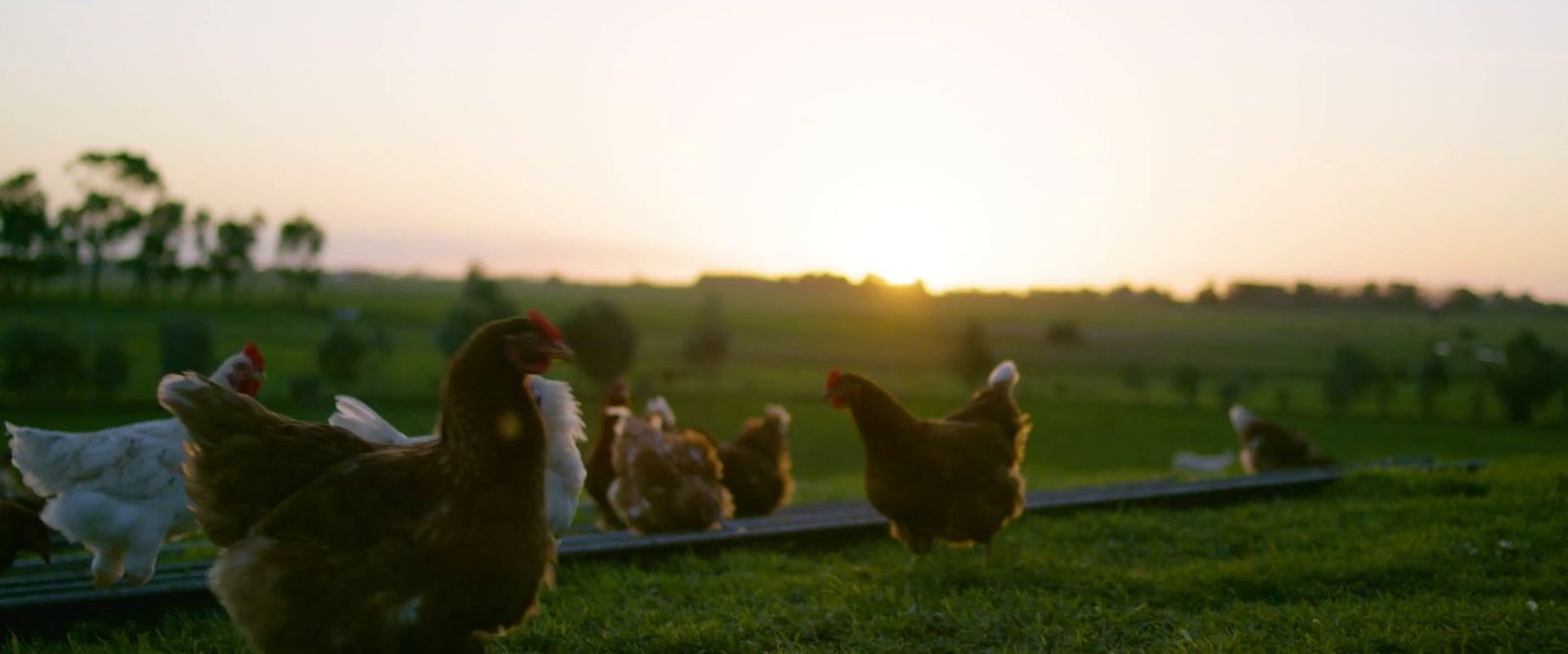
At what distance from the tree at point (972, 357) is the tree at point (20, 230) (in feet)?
135

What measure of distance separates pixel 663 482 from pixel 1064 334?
2251 inches

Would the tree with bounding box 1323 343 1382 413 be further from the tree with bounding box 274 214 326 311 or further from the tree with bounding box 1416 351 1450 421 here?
the tree with bounding box 274 214 326 311

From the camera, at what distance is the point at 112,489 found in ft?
21.5

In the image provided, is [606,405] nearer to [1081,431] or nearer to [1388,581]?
→ [1388,581]

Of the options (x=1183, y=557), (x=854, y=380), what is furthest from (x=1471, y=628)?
(x=854, y=380)

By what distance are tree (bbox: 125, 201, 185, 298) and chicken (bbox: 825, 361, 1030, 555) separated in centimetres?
5305

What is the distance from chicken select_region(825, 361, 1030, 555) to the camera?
7.62 meters

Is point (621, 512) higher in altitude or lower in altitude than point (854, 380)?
lower

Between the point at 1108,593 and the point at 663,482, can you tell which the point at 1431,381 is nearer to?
the point at 663,482

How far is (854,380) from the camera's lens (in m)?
7.99

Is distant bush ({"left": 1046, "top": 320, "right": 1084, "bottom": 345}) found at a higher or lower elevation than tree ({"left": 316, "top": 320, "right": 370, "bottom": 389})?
higher

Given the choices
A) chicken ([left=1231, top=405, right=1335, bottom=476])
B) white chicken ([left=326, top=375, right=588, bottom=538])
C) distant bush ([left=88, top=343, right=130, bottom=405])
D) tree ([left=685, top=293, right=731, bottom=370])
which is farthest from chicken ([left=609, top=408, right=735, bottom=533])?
tree ([left=685, top=293, right=731, bottom=370])

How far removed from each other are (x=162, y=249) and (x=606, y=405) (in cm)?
5027

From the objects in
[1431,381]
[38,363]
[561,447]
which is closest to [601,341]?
[38,363]
